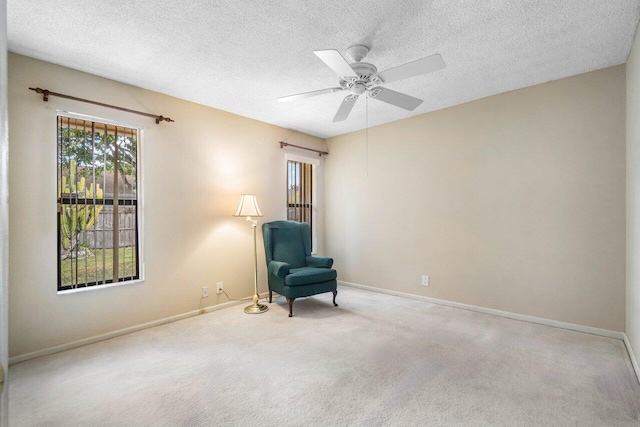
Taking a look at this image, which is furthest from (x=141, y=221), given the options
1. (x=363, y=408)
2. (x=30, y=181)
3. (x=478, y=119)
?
(x=478, y=119)

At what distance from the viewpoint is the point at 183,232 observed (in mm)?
3594

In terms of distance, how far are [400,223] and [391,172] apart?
0.78 m

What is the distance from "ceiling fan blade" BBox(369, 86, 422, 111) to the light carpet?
2.19 metres

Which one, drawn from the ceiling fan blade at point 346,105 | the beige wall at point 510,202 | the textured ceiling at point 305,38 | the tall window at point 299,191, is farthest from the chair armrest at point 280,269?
the textured ceiling at point 305,38

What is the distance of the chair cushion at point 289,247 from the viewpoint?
4234 millimetres

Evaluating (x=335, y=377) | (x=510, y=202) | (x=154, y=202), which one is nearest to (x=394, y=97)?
(x=510, y=202)

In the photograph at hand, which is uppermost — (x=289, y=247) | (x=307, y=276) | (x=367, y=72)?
(x=367, y=72)

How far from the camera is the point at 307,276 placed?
373 cm

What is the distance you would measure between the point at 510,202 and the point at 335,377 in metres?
2.74

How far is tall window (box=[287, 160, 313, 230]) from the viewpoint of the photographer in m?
5.01

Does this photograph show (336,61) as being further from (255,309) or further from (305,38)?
(255,309)

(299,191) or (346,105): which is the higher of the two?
(346,105)

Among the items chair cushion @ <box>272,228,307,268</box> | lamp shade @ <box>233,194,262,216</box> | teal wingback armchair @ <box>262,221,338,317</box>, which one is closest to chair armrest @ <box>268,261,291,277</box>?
teal wingback armchair @ <box>262,221,338,317</box>

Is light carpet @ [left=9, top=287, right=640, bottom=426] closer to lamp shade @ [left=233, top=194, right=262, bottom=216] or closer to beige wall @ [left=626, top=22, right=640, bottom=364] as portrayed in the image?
beige wall @ [left=626, top=22, right=640, bottom=364]
